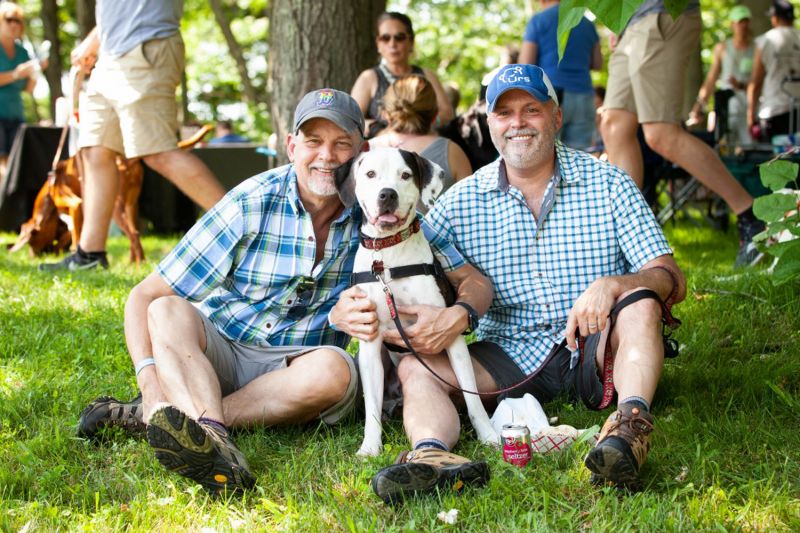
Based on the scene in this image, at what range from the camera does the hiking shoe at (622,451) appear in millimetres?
2682

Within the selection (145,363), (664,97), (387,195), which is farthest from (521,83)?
(664,97)

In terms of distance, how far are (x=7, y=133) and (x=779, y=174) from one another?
27.2 feet

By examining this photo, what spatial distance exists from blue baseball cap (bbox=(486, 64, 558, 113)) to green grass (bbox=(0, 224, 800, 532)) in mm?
1223

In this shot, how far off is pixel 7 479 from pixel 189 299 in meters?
0.91

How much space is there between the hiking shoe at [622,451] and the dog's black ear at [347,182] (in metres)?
1.25

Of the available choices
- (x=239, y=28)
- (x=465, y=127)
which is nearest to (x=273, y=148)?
(x=465, y=127)

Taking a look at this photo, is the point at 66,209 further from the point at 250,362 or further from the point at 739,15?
the point at 739,15

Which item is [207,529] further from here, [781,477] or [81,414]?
[781,477]

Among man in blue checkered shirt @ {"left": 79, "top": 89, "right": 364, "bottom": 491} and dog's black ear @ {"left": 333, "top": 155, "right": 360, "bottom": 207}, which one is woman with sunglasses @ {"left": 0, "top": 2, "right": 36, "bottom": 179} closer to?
man in blue checkered shirt @ {"left": 79, "top": 89, "right": 364, "bottom": 491}

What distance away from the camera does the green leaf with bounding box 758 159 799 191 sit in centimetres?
380

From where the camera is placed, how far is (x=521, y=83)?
356cm

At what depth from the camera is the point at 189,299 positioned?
3496 millimetres

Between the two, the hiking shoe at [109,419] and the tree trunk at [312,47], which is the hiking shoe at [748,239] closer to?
the tree trunk at [312,47]

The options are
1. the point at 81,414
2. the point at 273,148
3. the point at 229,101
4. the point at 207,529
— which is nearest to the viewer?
the point at 207,529
